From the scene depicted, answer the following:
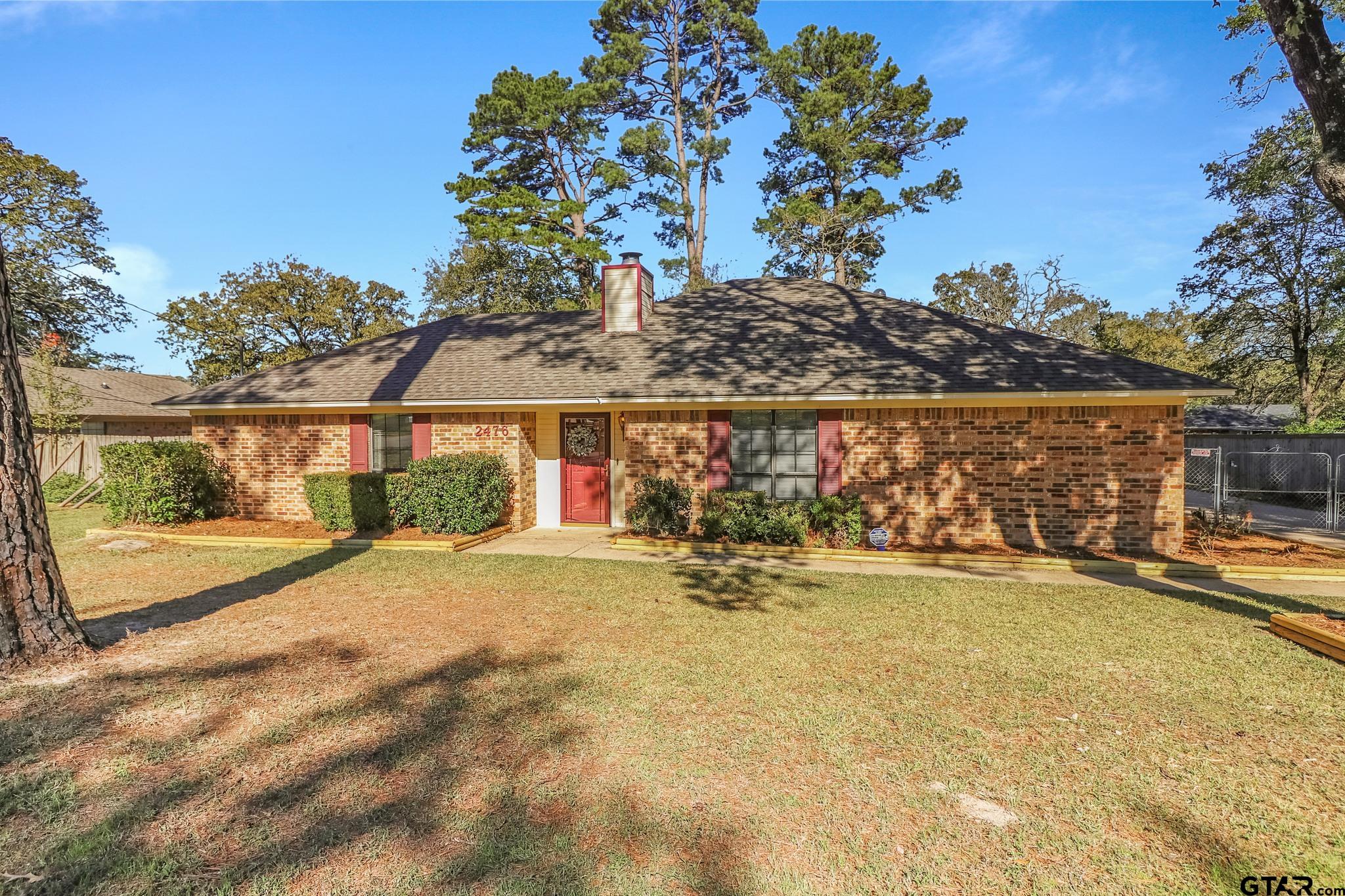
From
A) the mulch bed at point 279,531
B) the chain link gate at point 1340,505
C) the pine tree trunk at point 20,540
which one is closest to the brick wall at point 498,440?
the mulch bed at point 279,531

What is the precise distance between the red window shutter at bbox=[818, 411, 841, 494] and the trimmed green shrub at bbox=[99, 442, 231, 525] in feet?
37.7

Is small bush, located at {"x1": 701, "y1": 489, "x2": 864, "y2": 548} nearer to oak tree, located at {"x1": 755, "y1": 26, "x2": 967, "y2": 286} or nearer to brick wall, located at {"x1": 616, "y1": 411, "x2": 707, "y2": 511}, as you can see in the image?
brick wall, located at {"x1": 616, "y1": 411, "x2": 707, "y2": 511}

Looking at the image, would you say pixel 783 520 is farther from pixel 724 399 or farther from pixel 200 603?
pixel 200 603

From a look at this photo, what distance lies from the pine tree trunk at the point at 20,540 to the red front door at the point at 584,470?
7.56m

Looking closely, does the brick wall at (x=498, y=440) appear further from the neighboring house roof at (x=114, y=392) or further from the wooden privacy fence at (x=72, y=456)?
the neighboring house roof at (x=114, y=392)

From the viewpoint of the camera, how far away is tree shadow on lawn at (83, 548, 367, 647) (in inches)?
216

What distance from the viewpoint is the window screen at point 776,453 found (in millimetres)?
9828

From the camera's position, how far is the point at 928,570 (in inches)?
317

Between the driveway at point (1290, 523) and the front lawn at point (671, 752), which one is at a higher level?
the front lawn at point (671, 752)

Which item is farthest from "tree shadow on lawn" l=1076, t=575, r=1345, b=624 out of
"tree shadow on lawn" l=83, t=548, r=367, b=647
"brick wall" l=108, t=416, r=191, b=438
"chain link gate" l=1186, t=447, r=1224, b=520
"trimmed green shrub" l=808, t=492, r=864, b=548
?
"brick wall" l=108, t=416, r=191, b=438

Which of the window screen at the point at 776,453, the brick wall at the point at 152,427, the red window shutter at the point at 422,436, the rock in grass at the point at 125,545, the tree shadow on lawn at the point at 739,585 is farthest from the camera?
the brick wall at the point at 152,427

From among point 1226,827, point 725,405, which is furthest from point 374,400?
point 1226,827

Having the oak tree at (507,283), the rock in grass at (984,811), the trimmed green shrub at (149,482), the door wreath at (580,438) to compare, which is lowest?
the rock in grass at (984,811)

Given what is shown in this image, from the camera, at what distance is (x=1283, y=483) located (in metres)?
18.1
